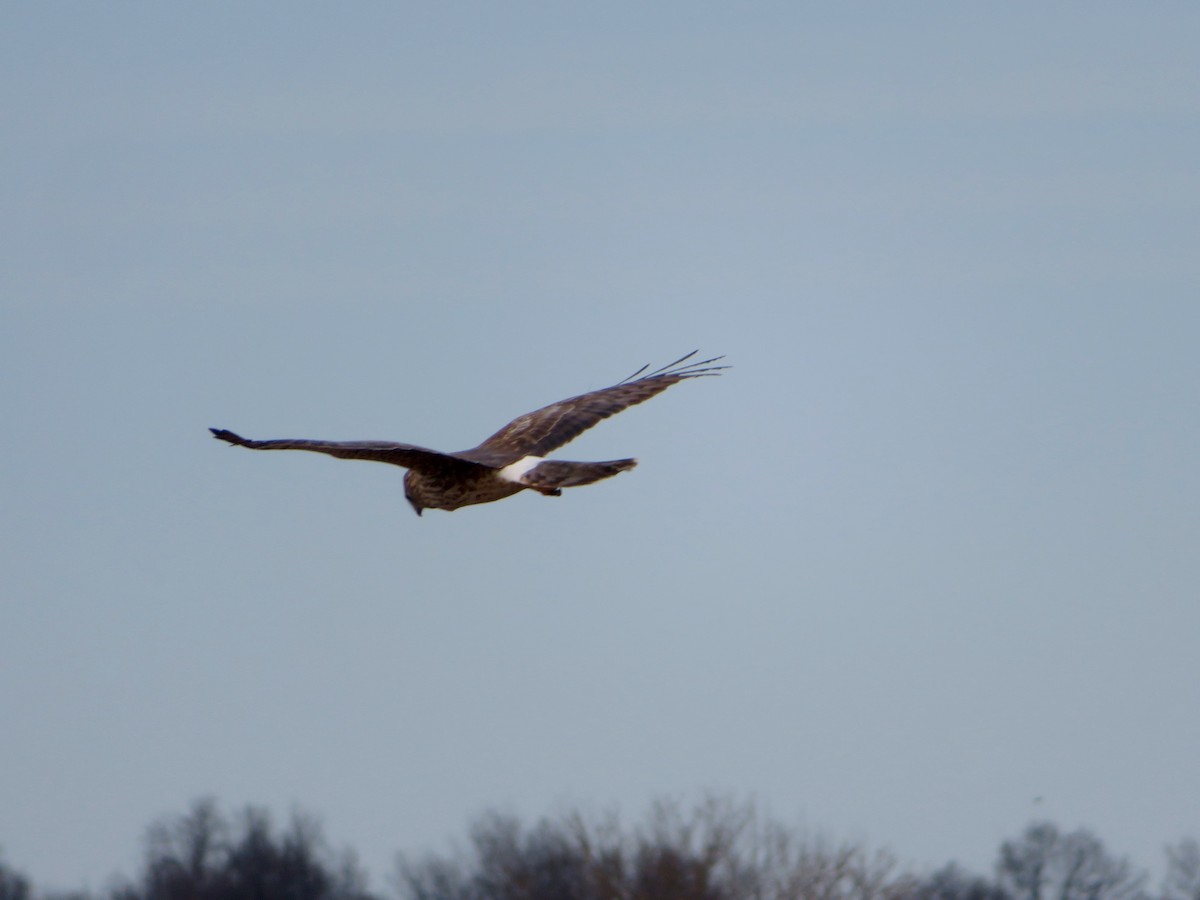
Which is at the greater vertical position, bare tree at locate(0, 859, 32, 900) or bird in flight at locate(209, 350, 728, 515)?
bare tree at locate(0, 859, 32, 900)

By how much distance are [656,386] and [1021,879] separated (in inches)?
1625

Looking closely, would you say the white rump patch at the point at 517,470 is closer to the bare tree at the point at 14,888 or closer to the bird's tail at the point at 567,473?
the bird's tail at the point at 567,473

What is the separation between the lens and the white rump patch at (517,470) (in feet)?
63.9

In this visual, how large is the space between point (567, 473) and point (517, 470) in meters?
0.54

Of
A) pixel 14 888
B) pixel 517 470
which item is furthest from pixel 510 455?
pixel 14 888

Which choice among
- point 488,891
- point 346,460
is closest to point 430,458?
point 346,460

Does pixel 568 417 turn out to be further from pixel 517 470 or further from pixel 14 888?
pixel 14 888

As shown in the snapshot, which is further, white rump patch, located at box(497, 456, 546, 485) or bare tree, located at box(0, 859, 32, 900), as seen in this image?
bare tree, located at box(0, 859, 32, 900)

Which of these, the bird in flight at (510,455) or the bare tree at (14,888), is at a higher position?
the bare tree at (14,888)

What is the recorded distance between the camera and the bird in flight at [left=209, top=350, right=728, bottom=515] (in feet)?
60.5

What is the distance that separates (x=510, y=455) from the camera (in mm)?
20219

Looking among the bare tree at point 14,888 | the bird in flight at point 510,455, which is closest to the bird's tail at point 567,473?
the bird in flight at point 510,455

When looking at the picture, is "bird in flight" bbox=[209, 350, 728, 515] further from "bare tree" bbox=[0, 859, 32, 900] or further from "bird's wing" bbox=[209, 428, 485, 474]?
"bare tree" bbox=[0, 859, 32, 900]

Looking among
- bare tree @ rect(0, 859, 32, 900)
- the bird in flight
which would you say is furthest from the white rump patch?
bare tree @ rect(0, 859, 32, 900)
